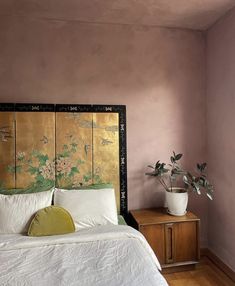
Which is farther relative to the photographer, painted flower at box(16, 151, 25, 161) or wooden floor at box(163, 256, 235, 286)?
painted flower at box(16, 151, 25, 161)

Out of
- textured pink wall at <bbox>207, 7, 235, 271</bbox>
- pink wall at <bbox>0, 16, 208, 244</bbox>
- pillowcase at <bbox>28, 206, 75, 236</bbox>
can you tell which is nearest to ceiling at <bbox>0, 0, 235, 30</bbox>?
pink wall at <bbox>0, 16, 208, 244</bbox>

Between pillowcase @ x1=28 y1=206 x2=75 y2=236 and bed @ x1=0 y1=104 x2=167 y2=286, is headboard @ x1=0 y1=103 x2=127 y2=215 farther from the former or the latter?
pillowcase @ x1=28 y1=206 x2=75 y2=236

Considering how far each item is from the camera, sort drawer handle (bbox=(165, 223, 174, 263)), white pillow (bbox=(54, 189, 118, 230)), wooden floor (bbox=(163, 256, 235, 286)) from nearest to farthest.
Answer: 1. white pillow (bbox=(54, 189, 118, 230))
2. wooden floor (bbox=(163, 256, 235, 286))
3. drawer handle (bbox=(165, 223, 174, 263))

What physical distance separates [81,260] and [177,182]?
158cm

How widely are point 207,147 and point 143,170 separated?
2.66 feet

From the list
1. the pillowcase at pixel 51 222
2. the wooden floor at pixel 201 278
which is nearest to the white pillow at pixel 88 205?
the pillowcase at pixel 51 222

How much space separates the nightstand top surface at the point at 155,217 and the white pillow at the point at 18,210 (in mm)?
913

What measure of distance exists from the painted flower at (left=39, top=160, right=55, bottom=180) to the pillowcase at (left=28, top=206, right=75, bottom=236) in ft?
1.50

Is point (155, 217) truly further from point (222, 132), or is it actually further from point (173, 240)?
point (222, 132)

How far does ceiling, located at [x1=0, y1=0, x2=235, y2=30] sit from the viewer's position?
229cm

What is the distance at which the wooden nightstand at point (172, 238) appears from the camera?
2.43m

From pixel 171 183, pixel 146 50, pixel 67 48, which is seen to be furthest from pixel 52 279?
pixel 146 50

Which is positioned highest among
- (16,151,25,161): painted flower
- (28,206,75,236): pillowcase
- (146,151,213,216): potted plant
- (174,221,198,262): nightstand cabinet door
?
(16,151,25,161): painted flower

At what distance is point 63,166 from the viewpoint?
101 inches
